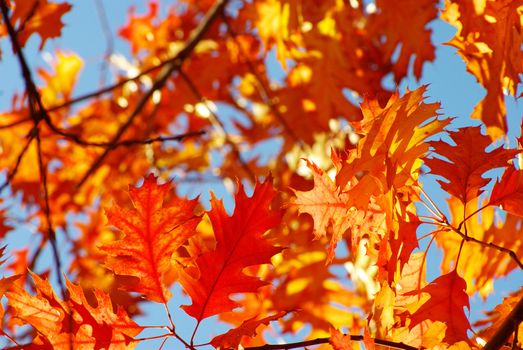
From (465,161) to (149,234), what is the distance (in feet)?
1.49

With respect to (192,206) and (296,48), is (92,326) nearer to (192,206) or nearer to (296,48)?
(192,206)

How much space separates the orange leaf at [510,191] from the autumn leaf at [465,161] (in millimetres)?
34

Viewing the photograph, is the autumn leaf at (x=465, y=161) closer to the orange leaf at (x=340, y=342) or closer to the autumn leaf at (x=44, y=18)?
the orange leaf at (x=340, y=342)

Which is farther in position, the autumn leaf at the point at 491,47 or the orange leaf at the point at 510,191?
Answer: the autumn leaf at the point at 491,47

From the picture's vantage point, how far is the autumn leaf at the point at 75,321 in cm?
96

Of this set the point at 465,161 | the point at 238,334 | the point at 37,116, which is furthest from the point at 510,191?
the point at 37,116

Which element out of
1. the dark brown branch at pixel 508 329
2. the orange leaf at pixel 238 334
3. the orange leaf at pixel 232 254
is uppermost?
the orange leaf at pixel 232 254

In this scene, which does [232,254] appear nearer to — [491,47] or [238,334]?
[238,334]

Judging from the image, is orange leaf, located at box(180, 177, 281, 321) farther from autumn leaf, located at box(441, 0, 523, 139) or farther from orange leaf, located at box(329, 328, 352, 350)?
autumn leaf, located at box(441, 0, 523, 139)

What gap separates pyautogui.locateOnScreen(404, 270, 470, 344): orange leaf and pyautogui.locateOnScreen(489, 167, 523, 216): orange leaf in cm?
12

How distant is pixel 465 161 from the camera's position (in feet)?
3.11

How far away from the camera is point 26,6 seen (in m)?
1.82

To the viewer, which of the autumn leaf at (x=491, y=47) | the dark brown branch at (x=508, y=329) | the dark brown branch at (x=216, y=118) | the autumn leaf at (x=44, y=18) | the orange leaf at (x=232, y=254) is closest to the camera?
the dark brown branch at (x=508, y=329)

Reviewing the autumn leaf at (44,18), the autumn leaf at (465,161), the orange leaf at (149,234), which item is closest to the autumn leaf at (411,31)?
the autumn leaf at (44,18)
